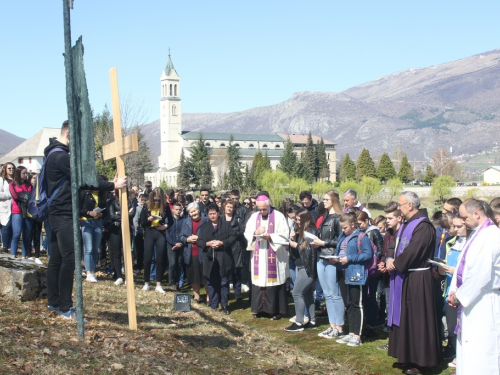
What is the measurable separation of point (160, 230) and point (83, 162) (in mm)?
5827

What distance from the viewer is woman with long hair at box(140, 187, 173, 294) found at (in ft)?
38.8

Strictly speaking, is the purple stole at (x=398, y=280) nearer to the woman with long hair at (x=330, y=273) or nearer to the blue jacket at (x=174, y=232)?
the woman with long hair at (x=330, y=273)

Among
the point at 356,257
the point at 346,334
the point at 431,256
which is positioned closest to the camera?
the point at 431,256

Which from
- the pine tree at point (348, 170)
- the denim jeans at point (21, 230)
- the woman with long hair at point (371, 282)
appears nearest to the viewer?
the woman with long hair at point (371, 282)

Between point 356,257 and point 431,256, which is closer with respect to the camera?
point 431,256

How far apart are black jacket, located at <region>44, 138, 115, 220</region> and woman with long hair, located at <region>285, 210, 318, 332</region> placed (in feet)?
13.7

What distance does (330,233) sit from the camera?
9.54 meters

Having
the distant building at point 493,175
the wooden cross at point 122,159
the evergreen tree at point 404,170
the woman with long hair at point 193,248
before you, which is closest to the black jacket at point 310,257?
the woman with long hair at point 193,248

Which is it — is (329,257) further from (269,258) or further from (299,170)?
(299,170)

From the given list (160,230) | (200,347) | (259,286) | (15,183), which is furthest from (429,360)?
(15,183)

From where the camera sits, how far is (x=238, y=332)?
8.92 meters

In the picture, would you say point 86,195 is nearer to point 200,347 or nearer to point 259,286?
point 259,286

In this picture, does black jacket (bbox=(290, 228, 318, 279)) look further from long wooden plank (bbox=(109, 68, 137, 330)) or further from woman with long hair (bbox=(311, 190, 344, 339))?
long wooden plank (bbox=(109, 68, 137, 330))

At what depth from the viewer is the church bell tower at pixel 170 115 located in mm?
169375
